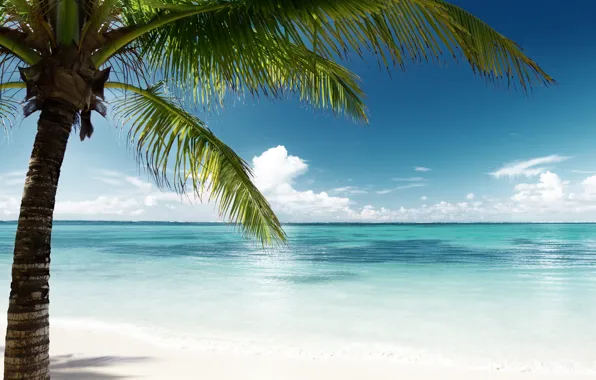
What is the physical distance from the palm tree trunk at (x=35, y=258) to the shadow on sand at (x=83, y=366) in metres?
2.76

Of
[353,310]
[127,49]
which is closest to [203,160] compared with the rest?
[127,49]

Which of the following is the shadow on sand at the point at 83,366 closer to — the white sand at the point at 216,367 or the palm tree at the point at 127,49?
the white sand at the point at 216,367

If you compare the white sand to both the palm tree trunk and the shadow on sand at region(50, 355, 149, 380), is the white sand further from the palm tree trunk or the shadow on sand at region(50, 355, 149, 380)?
the palm tree trunk

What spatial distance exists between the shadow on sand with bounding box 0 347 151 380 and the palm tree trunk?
2.76 m

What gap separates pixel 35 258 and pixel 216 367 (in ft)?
12.3

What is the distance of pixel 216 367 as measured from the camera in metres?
6.03

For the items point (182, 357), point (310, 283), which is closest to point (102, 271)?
point (310, 283)

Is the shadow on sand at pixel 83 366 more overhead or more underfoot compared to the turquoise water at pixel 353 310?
more overhead

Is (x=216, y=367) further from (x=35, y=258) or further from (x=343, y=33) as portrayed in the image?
(x=343, y=33)

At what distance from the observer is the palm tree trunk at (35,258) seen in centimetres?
277

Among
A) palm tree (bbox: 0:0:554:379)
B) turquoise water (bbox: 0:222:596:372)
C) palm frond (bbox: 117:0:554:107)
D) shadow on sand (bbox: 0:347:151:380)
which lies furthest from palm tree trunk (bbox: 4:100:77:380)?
shadow on sand (bbox: 0:347:151:380)

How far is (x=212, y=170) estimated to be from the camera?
450cm

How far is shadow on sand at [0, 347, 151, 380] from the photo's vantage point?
5.40 meters

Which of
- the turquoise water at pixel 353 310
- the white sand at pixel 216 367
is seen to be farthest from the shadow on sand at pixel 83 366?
the turquoise water at pixel 353 310
